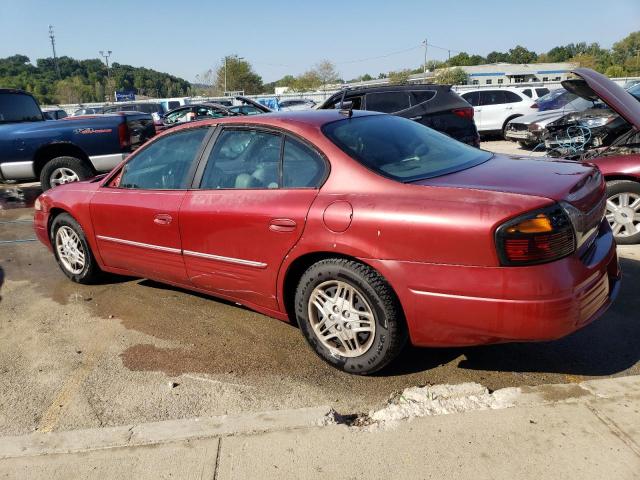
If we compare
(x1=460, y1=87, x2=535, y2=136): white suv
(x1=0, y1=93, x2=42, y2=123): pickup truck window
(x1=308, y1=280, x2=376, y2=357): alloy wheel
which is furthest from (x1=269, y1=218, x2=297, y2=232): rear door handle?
(x1=460, y1=87, x2=535, y2=136): white suv

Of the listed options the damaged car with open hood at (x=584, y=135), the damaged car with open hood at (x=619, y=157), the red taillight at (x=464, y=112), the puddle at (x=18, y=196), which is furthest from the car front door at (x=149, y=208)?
the puddle at (x=18, y=196)

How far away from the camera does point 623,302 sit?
156 inches

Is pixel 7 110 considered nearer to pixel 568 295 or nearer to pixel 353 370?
pixel 353 370

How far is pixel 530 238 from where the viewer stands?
251 cm

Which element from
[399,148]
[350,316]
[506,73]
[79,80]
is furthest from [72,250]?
[79,80]

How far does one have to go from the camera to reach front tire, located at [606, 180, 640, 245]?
514 cm

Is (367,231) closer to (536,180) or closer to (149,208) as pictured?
(536,180)

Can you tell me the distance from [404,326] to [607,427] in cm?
107

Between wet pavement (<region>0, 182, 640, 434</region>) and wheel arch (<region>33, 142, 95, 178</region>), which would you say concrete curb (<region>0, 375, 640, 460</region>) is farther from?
wheel arch (<region>33, 142, 95, 178</region>)

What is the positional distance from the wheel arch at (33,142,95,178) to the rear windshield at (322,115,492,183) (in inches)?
267

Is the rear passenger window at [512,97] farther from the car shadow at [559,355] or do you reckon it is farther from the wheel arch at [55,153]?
the car shadow at [559,355]

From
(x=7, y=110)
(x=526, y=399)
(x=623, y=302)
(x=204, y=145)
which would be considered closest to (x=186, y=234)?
(x=204, y=145)

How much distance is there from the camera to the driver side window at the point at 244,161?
11.4 ft

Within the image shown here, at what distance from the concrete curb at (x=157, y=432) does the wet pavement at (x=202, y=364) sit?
92mm
